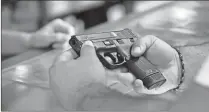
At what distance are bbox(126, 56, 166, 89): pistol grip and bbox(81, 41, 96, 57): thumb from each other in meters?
0.07

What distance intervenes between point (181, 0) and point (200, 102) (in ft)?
2.17

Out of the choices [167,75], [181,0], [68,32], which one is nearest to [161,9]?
[181,0]

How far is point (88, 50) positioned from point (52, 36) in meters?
0.27

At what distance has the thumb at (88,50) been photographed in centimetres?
54

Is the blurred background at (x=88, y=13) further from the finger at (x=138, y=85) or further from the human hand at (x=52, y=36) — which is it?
the finger at (x=138, y=85)

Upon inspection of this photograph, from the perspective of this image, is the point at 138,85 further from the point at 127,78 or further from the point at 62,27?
the point at 62,27

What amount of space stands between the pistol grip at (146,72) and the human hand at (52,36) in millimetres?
269

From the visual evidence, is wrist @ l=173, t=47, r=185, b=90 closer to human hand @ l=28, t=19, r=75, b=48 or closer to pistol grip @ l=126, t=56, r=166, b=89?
pistol grip @ l=126, t=56, r=166, b=89

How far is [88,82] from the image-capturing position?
1.75ft

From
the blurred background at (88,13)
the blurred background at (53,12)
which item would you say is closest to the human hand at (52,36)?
the blurred background at (88,13)

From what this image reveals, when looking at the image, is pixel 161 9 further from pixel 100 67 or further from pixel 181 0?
pixel 100 67

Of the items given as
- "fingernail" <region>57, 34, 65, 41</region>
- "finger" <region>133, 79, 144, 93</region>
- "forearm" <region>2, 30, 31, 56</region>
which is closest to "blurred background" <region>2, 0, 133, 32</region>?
"forearm" <region>2, 30, 31, 56</region>

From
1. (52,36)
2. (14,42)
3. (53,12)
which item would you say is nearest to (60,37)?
(52,36)

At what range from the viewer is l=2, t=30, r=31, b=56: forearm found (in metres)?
0.85
